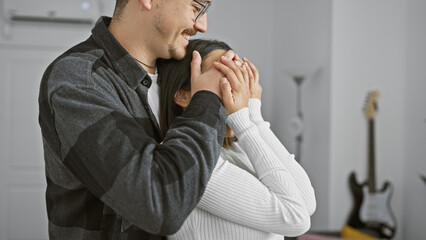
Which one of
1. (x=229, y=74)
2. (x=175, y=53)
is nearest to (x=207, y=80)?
(x=229, y=74)

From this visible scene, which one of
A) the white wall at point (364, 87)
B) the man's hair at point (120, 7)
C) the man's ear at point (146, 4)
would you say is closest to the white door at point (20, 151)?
the white wall at point (364, 87)

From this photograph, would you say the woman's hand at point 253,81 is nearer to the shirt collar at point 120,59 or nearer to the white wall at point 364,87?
the shirt collar at point 120,59

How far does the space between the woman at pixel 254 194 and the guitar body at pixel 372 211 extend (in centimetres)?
270

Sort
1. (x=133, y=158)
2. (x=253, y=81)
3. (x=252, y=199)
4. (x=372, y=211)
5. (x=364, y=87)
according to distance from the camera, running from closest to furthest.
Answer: (x=133, y=158) → (x=252, y=199) → (x=253, y=81) → (x=372, y=211) → (x=364, y=87)

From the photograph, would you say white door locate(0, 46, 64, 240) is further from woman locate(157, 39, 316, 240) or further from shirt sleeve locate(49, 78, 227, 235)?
shirt sleeve locate(49, 78, 227, 235)

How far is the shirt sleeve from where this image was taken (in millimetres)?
844

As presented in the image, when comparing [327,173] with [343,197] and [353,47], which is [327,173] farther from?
[353,47]

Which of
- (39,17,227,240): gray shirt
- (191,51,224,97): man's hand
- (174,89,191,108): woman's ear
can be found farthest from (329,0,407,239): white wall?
(39,17,227,240): gray shirt

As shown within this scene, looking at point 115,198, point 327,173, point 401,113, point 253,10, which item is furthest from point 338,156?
point 115,198

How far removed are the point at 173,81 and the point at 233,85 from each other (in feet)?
0.66

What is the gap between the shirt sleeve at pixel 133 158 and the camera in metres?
0.84

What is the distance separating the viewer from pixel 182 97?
1.22 m

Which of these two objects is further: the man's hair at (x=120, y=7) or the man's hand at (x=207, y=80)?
the man's hair at (x=120, y=7)

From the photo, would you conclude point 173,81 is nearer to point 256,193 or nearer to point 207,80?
point 207,80
